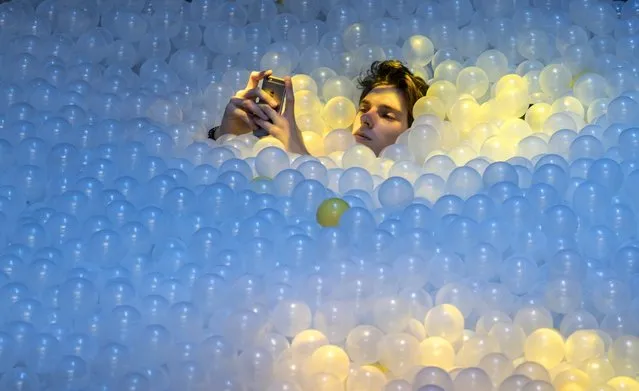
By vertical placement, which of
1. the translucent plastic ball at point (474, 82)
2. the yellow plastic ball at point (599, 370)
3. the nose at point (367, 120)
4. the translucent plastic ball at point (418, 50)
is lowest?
the yellow plastic ball at point (599, 370)

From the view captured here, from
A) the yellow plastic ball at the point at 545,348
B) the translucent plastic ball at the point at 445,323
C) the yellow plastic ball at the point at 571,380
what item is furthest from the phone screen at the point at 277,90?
the yellow plastic ball at the point at 571,380

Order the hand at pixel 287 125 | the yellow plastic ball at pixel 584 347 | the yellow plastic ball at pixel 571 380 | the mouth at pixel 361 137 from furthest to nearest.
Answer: the mouth at pixel 361 137 → the hand at pixel 287 125 → the yellow plastic ball at pixel 584 347 → the yellow plastic ball at pixel 571 380

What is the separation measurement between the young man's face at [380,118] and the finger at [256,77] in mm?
265

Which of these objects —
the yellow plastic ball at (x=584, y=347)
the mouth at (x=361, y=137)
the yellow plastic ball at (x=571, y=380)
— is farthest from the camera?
the mouth at (x=361, y=137)

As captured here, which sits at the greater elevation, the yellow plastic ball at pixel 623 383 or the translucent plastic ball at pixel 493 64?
the translucent plastic ball at pixel 493 64

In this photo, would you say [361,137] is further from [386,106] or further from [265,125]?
[265,125]

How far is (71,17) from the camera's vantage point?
3.07 meters

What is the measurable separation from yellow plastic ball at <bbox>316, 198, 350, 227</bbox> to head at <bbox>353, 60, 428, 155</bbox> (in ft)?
1.79

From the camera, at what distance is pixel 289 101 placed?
2863 millimetres

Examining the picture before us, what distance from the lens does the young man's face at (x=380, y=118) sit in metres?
2.94

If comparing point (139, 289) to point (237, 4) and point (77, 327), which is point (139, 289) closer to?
point (77, 327)

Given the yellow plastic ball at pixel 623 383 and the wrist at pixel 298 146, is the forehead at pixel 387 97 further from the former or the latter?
the yellow plastic ball at pixel 623 383

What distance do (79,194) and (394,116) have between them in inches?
35.8

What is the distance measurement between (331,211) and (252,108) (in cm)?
54
